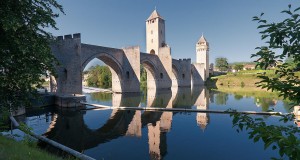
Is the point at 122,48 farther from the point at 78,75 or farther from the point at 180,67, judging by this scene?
the point at 180,67

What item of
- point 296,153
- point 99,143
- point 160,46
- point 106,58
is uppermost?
point 160,46

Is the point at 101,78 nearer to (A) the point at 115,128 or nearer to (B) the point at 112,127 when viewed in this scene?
(B) the point at 112,127

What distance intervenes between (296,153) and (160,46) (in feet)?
207

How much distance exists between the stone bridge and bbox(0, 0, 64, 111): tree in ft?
2.79

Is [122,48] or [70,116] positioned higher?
[122,48]

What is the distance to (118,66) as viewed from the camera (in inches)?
1718

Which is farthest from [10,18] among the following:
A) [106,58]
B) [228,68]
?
[228,68]

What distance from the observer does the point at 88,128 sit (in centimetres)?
1658

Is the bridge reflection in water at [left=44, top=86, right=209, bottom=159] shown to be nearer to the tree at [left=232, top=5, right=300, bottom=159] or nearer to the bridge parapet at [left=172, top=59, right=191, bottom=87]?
the tree at [left=232, top=5, right=300, bottom=159]

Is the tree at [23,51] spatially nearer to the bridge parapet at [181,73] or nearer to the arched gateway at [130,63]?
the arched gateway at [130,63]

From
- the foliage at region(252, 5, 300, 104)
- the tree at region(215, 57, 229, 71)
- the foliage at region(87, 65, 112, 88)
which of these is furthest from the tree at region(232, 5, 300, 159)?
the tree at region(215, 57, 229, 71)

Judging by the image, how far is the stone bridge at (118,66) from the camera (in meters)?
30.7

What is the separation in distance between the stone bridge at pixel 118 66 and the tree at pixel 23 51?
850mm

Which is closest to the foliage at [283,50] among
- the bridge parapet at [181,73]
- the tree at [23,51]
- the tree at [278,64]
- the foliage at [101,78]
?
the tree at [278,64]
